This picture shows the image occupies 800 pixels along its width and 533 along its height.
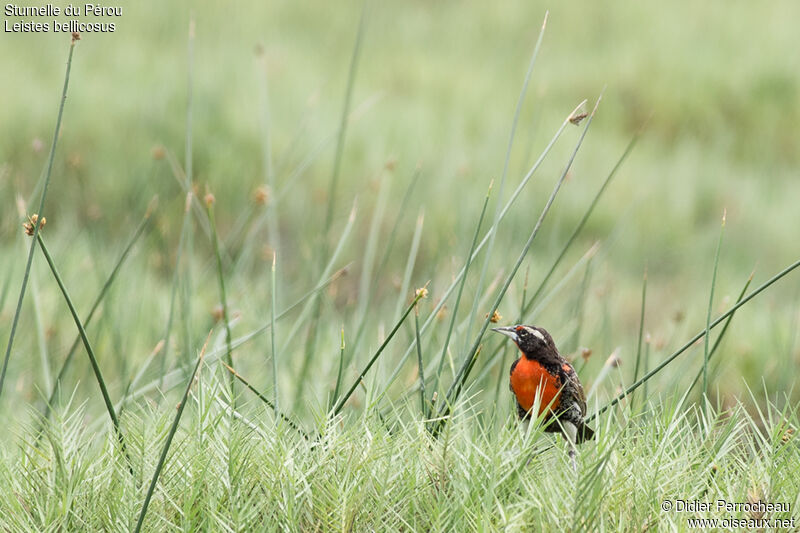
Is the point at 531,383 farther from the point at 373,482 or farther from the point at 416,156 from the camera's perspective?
the point at 416,156

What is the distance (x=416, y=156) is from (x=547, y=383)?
3447 millimetres

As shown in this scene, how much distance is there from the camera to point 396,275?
391 cm

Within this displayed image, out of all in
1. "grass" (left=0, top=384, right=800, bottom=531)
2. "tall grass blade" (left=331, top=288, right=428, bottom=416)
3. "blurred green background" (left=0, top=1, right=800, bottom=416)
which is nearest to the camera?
"grass" (left=0, top=384, right=800, bottom=531)

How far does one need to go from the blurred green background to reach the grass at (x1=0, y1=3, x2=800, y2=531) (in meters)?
0.02

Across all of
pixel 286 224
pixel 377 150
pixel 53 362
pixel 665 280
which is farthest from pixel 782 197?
pixel 53 362

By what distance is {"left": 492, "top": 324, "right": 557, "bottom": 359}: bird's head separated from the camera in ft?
5.16

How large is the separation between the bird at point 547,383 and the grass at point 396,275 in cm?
6

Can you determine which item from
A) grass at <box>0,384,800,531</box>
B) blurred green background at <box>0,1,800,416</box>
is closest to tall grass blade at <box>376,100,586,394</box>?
grass at <box>0,384,800,531</box>

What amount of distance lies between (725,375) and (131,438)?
273 cm

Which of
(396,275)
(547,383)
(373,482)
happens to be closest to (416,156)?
(396,275)

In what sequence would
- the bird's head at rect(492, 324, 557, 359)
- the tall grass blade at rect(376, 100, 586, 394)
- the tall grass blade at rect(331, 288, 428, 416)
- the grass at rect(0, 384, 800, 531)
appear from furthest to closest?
the bird's head at rect(492, 324, 557, 359)
the tall grass blade at rect(376, 100, 586, 394)
the tall grass blade at rect(331, 288, 428, 416)
the grass at rect(0, 384, 800, 531)

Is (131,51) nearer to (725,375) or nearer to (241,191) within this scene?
(241,191)

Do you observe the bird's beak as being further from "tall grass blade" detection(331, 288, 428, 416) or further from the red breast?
"tall grass blade" detection(331, 288, 428, 416)

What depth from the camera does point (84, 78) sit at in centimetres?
527
